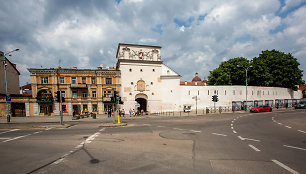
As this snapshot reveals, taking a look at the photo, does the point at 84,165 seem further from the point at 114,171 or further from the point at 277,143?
the point at 277,143

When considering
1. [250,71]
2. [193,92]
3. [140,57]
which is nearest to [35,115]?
[140,57]

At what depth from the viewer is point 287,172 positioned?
469 centimetres

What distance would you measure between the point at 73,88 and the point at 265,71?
52967 millimetres

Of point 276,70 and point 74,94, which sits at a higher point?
point 276,70

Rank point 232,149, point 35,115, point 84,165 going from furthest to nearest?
point 35,115
point 232,149
point 84,165

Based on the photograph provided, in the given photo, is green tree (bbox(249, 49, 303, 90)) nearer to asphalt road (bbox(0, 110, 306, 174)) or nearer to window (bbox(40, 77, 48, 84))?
asphalt road (bbox(0, 110, 306, 174))

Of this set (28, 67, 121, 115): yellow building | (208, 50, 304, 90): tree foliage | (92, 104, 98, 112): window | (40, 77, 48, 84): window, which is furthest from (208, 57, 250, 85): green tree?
(40, 77, 48, 84): window

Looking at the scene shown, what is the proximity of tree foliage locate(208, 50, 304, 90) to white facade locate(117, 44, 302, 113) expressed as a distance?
9.27 meters

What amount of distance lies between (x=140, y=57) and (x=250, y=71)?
3478 centimetres

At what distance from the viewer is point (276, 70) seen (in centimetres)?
4206

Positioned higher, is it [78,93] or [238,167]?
[78,93]

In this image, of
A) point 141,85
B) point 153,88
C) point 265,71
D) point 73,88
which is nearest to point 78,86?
point 73,88

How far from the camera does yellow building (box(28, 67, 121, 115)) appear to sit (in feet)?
94.7

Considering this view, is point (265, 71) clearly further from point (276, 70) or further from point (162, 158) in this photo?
point (162, 158)
